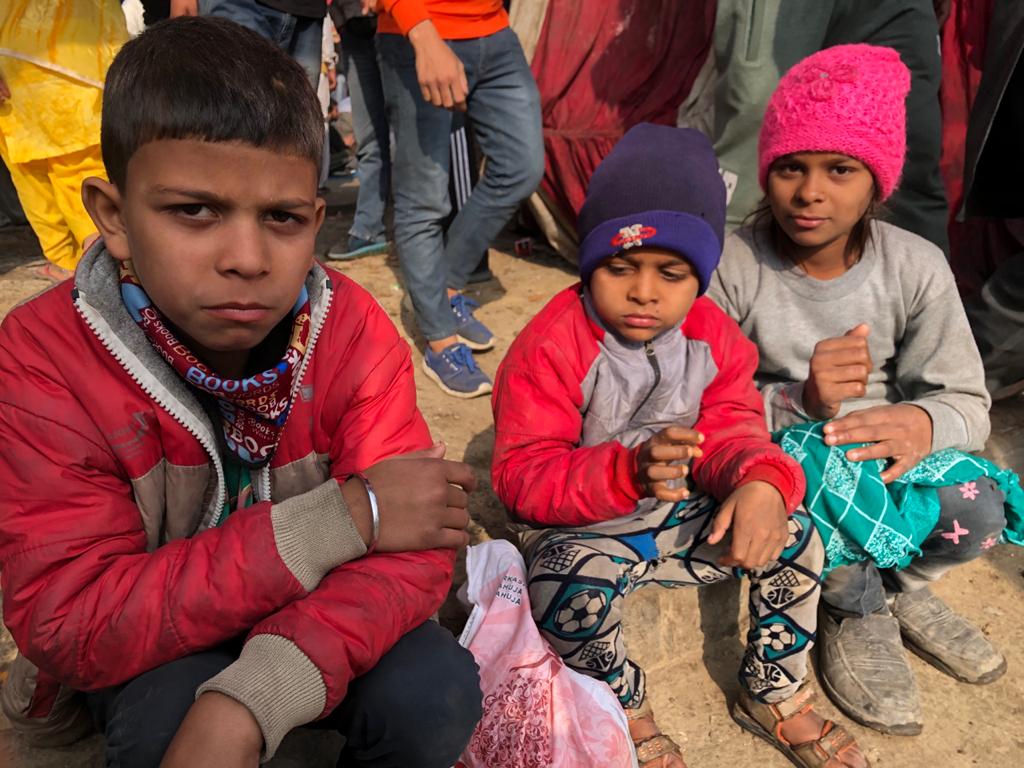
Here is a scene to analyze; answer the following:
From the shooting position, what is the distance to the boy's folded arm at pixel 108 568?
4.23ft

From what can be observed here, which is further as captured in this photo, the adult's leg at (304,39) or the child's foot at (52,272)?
the child's foot at (52,272)

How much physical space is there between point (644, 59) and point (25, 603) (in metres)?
4.06

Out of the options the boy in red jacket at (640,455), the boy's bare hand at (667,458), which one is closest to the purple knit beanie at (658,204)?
the boy in red jacket at (640,455)

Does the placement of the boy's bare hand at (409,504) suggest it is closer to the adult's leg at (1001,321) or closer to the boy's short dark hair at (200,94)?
the boy's short dark hair at (200,94)

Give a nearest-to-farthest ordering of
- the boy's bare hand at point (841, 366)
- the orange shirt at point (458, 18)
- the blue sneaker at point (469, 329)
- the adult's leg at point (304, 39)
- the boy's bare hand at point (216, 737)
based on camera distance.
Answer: the boy's bare hand at point (216, 737)
the boy's bare hand at point (841, 366)
the orange shirt at point (458, 18)
the adult's leg at point (304, 39)
the blue sneaker at point (469, 329)

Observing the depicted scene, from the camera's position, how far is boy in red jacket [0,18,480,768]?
129 centimetres

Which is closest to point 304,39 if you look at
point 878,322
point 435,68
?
point 435,68

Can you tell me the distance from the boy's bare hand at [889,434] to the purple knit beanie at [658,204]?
0.54 metres

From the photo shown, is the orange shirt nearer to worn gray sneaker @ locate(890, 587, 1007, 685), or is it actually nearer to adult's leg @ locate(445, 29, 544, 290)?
adult's leg @ locate(445, 29, 544, 290)

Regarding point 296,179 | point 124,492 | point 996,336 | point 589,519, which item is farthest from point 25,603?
point 996,336

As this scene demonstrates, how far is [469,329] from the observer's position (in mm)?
3783

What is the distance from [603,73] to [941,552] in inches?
127

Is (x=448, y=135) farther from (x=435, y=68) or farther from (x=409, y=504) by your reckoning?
(x=409, y=504)

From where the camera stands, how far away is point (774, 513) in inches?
71.5
